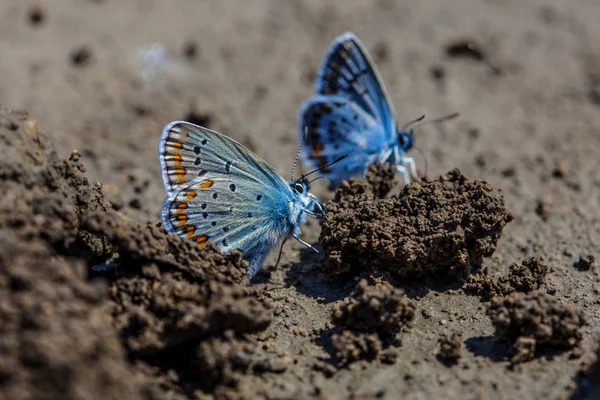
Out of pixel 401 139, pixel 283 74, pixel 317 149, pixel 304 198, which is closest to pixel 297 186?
pixel 304 198

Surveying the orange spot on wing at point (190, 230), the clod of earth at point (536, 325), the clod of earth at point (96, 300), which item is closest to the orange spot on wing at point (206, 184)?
the orange spot on wing at point (190, 230)

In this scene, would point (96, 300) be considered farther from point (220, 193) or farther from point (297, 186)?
point (297, 186)

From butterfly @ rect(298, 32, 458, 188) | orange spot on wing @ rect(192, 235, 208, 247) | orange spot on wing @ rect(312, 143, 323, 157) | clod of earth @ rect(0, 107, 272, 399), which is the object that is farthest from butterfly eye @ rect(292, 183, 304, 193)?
orange spot on wing @ rect(312, 143, 323, 157)

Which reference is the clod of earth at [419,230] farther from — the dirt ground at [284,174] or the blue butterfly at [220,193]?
the blue butterfly at [220,193]

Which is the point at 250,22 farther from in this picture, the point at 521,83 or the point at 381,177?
the point at 381,177

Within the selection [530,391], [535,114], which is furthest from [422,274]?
[535,114]
